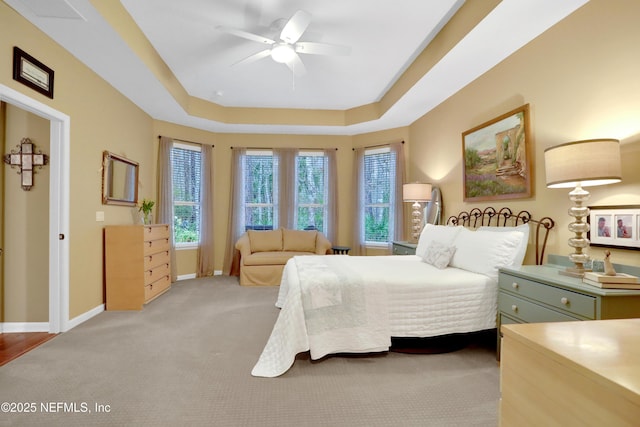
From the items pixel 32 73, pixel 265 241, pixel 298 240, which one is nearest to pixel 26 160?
pixel 32 73

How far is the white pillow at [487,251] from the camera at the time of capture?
98.9 inches

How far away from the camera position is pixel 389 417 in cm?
171

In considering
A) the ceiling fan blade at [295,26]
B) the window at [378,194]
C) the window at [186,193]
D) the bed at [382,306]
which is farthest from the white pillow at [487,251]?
the window at [186,193]

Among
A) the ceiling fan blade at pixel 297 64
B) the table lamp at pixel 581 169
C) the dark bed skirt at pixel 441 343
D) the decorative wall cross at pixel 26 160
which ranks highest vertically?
the ceiling fan blade at pixel 297 64

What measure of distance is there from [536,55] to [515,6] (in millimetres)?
634

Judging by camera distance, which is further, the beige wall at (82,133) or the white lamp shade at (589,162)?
the beige wall at (82,133)

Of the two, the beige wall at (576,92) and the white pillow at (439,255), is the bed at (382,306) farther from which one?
the beige wall at (576,92)

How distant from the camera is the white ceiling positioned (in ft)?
8.28

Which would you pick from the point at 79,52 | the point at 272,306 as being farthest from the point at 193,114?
the point at 272,306

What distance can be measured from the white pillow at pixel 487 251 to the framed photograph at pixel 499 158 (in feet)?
1.90

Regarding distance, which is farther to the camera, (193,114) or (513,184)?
(193,114)

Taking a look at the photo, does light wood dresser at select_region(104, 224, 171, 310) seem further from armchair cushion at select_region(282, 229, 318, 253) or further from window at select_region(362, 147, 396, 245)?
window at select_region(362, 147, 396, 245)

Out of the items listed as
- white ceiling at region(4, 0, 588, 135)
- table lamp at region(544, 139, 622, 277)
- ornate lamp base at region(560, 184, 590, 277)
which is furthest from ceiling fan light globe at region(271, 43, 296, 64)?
ornate lamp base at region(560, 184, 590, 277)

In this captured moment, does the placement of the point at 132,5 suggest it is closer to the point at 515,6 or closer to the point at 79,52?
the point at 79,52
